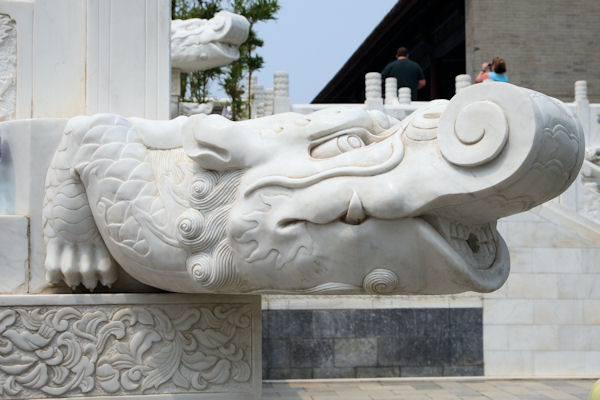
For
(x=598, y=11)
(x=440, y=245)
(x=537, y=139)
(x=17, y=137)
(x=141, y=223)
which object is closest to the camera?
(x=537, y=139)

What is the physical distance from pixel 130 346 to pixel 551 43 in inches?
→ 578

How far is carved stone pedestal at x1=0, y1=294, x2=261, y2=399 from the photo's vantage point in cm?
289

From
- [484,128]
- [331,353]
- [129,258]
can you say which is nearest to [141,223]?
[129,258]

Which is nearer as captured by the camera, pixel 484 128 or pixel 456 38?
pixel 484 128

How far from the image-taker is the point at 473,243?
8.93 ft

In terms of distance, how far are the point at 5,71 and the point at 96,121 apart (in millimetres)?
524

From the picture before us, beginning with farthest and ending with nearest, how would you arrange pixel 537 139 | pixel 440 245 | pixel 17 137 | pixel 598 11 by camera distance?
pixel 598 11, pixel 17 137, pixel 440 245, pixel 537 139

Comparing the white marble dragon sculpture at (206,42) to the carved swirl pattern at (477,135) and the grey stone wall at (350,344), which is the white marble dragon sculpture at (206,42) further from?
the carved swirl pattern at (477,135)

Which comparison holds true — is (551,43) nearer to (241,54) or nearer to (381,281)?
(241,54)

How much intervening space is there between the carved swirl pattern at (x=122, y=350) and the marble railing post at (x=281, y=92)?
5.42 m

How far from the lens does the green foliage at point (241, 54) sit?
1341cm

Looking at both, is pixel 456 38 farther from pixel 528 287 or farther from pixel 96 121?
pixel 96 121

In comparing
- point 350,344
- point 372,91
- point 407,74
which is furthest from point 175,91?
point 350,344

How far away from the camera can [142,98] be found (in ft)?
10.4
